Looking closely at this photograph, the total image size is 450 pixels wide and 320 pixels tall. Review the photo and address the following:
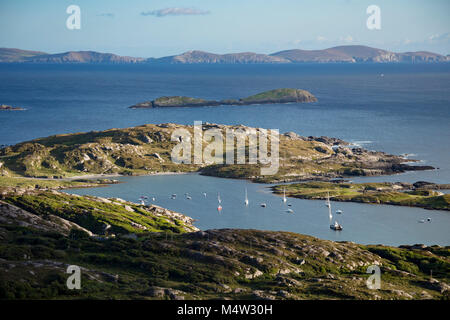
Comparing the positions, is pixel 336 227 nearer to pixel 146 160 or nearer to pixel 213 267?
pixel 213 267

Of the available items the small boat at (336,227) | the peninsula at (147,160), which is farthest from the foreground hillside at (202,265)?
the peninsula at (147,160)

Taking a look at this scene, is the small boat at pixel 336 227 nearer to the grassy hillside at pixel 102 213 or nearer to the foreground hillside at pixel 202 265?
the foreground hillside at pixel 202 265

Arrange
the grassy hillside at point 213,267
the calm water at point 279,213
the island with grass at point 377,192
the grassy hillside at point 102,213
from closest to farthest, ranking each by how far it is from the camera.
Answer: the grassy hillside at point 213,267 < the grassy hillside at point 102,213 < the calm water at point 279,213 < the island with grass at point 377,192

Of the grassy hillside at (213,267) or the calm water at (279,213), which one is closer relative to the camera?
the grassy hillside at (213,267)

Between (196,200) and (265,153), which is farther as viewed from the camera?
(265,153)

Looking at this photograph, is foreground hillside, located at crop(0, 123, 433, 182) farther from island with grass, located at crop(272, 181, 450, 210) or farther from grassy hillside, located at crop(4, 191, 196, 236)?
grassy hillside, located at crop(4, 191, 196, 236)
